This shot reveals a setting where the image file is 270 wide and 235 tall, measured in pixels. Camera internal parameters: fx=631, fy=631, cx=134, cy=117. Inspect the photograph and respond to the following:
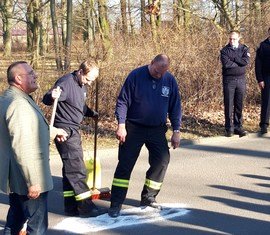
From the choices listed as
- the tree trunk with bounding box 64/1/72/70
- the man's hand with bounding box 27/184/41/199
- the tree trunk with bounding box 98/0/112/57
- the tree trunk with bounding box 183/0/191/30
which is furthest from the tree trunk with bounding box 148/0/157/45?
the man's hand with bounding box 27/184/41/199

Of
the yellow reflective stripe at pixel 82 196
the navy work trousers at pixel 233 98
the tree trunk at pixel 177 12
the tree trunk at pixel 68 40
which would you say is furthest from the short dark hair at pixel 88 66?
the tree trunk at pixel 177 12

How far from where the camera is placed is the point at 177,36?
49.6 ft

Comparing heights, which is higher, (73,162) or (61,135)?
(61,135)

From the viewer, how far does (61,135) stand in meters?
6.52

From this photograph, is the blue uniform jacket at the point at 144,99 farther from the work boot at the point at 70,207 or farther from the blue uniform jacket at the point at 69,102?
the work boot at the point at 70,207

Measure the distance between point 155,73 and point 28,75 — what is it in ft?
7.50

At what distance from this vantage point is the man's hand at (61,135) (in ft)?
20.7

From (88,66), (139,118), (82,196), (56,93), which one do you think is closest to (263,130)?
(139,118)

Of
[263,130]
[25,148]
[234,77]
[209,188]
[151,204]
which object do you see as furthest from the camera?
[263,130]

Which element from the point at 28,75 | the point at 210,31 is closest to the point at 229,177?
the point at 28,75

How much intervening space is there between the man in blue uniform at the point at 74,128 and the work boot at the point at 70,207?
0.20 ft

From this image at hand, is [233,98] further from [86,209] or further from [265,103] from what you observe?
[86,209]

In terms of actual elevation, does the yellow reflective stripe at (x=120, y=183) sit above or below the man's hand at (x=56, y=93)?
below

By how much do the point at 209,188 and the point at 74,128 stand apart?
2.33 meters
